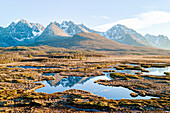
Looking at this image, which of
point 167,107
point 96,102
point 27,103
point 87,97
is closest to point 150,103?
point 167,107

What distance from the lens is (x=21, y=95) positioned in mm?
37406

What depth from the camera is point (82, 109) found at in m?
30.9

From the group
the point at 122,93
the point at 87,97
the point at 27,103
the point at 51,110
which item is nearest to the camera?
the point at 51,110

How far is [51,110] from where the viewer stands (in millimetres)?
29953

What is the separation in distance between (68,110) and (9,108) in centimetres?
1271

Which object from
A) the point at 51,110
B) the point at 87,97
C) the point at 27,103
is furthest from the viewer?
the point at 87,97

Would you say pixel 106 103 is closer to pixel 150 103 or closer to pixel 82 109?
pixel 82 109

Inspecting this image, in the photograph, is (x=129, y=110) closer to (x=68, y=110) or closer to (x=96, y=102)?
(x=96, y=102)

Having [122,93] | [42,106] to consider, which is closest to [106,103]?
[122,93]

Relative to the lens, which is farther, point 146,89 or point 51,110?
point 146,89

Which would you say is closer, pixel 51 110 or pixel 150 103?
pixel 51 110

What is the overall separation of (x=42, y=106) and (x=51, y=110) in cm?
306

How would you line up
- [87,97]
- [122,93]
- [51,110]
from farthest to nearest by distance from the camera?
[122,93] → [87,97] → [51,110]

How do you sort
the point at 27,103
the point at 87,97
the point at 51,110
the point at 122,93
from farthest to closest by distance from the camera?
1. the point at 122,93
2. the point at 87,97
3. the point at 27,103
4. the point at 51,110
